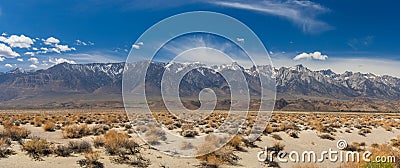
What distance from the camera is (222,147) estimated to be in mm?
15242

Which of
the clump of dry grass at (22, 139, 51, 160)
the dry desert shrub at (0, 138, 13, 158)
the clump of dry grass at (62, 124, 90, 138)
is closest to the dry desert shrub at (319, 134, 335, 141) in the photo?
the clump of dry grass at (62, 124, 90, 138)

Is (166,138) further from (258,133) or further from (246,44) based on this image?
(246,44)

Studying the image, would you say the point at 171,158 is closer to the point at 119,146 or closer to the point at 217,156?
the point at 217,156

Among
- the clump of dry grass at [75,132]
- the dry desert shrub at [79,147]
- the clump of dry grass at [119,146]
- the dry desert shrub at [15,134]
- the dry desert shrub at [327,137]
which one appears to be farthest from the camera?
the dry desert shrub at [327,137]

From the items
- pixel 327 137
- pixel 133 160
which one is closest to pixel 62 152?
pixel 133 160

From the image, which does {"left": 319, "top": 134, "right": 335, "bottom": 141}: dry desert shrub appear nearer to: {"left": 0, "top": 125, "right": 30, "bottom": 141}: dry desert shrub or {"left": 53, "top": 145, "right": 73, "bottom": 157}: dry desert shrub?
{"left": 53, "top": 145, "right": 73, "bottom": 157}: dry desert shrub

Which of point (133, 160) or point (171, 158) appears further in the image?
point (171, 158)

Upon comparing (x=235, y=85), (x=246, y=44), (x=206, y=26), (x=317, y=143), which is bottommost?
(x=317, y=143)

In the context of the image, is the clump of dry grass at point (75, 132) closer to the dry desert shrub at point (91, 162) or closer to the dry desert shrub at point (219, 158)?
the dry desert shrub at point (91, 162)

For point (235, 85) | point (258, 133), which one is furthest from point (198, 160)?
point (258, 133)

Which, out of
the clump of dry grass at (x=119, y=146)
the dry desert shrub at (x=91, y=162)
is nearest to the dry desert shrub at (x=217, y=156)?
the clump of dry grass at (x=119, y=146)

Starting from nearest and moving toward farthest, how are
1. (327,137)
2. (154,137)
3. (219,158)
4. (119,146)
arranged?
(219,158), (119,146), (154,137), (327,137)

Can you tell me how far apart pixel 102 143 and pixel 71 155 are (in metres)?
2.41

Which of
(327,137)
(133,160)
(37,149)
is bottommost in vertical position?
(327,137)
